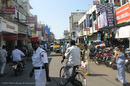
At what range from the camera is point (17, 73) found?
30.7 feet

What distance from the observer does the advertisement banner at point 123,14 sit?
43.5 feet

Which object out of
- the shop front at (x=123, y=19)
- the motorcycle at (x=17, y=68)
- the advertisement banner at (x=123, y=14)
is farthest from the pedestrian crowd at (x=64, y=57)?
the advertisement banner at (x=123, y=14)

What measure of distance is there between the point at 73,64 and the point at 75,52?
1.52ft

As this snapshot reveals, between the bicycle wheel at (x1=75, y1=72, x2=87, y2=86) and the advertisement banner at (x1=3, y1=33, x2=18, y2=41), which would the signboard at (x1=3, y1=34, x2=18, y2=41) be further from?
the bicycle wheel at (x1=75, y1=72, x2=87, y2=86)

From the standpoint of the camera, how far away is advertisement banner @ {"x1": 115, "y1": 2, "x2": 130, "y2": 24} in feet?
43.5

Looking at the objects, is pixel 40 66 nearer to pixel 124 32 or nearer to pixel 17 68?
pixel 17 68

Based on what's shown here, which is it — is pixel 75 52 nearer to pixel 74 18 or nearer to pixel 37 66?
pixel 37 66

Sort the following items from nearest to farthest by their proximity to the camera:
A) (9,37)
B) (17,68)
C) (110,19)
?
1. (17,68)
2. (110,19)
3. (9,37)

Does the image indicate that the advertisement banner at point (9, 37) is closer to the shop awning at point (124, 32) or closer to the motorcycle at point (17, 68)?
the motorcycle at point (17, 68)

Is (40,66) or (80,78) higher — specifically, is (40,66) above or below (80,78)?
above

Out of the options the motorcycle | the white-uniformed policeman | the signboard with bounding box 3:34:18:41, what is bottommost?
the motorcycle

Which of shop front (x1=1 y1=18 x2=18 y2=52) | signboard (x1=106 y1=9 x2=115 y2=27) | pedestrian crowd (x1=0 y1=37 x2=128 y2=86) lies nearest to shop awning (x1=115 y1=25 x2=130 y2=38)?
signboard (x1=106 y1=9 x2=115 y2=27)

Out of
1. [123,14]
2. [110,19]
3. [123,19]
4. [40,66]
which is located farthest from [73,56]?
[110,19]

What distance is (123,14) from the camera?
14.1 metres
